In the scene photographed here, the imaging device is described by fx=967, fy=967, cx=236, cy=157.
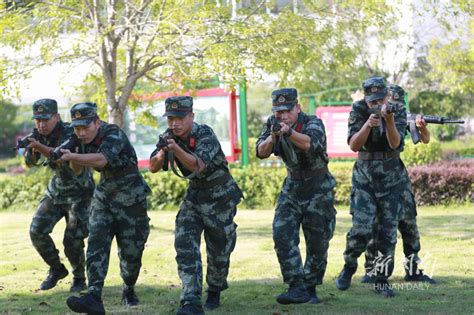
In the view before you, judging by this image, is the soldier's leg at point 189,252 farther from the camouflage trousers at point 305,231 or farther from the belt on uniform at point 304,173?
the belt on uniform at point 304,173

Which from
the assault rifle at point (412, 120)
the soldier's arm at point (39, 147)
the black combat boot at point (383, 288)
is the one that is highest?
the assault rifle at point (412, 120)

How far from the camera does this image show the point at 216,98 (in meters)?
21.3

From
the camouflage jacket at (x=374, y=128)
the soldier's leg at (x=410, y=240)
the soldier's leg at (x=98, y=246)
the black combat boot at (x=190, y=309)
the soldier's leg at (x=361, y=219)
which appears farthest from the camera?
the soldier's leg at (x=410, y=240)

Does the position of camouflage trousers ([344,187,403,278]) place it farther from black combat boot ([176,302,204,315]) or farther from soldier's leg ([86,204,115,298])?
soldier's leg ([86,204,115,298])

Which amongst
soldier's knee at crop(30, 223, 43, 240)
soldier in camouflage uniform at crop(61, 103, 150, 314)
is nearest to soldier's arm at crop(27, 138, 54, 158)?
soldier in camouflage uniform at crop(61, 103, 150, 314)

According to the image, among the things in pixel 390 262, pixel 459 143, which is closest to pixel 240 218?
pixel 390 262

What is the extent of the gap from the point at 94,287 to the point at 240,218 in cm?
985

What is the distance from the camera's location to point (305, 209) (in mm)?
8938

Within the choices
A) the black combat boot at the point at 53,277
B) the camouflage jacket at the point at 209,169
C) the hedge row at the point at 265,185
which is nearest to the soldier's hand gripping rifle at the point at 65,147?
the camouflage jacket at the point at 209,169

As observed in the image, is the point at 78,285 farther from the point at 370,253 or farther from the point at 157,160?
the point at 370,253

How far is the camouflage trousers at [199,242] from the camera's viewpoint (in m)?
8.45

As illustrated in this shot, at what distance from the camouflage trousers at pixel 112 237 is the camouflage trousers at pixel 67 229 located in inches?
46.9

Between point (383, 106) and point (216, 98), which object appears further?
point (216, 98)

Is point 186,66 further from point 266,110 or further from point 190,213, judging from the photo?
point 266,110
